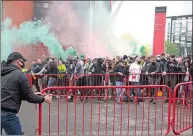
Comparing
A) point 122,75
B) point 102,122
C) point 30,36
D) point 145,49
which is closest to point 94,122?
point 102,122

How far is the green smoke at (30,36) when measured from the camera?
2985 centimetres

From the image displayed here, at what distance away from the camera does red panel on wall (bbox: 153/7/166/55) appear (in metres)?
21.2

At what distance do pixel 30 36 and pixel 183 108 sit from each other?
26.0 meters

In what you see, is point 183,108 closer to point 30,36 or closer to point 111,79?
point 111,79

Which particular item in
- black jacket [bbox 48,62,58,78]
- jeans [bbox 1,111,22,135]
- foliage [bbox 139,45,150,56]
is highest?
foliage [bbox 139,45,150,56]

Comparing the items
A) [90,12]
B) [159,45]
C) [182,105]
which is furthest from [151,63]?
[90,12]

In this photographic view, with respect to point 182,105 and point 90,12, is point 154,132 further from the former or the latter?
point 90,12

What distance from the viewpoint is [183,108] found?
25.0ft

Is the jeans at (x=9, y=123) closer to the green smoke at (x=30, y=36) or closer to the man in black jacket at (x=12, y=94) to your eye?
the man in black jacket at (x=12, y=94)

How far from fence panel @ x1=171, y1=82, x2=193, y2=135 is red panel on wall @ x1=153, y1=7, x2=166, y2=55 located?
519 inches

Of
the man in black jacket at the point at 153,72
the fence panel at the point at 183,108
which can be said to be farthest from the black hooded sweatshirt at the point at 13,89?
the man in black jacket at the point at 153,72

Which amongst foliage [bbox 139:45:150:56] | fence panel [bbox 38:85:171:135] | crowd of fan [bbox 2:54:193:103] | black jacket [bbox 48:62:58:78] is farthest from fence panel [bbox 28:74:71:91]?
foliage [bbox 139:45:150:56]

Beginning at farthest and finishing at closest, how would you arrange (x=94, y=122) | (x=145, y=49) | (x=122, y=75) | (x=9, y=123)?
(x=145, y=49) < (x=122, y=75) < (x=94, y=122) < (x=9, y=123)

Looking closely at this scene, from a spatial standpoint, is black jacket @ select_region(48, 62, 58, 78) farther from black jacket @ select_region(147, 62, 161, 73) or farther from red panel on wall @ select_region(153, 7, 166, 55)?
red panel on wall @ select_region(153, 7, 166, 55)
